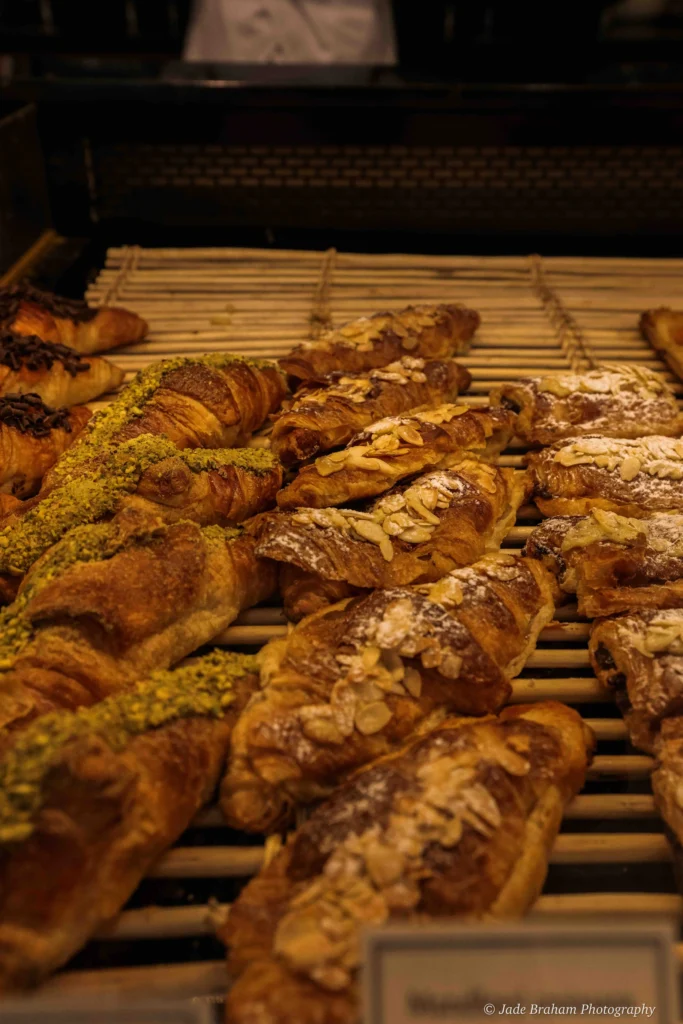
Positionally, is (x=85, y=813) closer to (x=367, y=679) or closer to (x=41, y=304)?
(x=367, y=679)

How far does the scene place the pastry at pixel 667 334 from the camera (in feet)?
9.84

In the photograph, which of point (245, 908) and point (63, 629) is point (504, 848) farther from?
point (63, 629)

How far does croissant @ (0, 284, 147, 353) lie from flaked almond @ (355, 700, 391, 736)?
1.98 m

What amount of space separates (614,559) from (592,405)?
32.2 inches

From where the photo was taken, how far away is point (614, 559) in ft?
6.63

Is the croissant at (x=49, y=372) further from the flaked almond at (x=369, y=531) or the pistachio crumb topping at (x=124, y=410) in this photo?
the flaked almond at (x=369, y=531)

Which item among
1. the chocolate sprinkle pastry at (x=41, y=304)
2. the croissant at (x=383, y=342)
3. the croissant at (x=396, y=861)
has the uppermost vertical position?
the chocolate sprinkle pastry at (x=41, y=304)

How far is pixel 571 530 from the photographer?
2121 mm

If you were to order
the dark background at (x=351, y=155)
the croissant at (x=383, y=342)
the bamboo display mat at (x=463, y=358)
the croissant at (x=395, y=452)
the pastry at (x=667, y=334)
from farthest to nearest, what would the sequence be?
the dark background at (x=351, y=155) → the pastry at (x=667, y=334) → the croissant at (x=383, y=342) → the croissant at (x=395, y=452) → the bamboo display mat at (x=463, y=358)

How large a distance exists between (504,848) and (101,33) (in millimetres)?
6020

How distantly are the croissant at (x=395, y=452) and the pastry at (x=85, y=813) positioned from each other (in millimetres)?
828

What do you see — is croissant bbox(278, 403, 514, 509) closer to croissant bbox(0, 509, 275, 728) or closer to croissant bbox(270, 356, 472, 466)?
croissant bbox(270, 356, 472, 466)

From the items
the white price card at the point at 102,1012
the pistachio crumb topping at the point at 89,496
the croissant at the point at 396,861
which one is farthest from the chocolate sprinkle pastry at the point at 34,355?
the white price card at the point at 102,1012

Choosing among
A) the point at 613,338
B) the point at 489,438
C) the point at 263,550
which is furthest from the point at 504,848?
the point at 613,338
